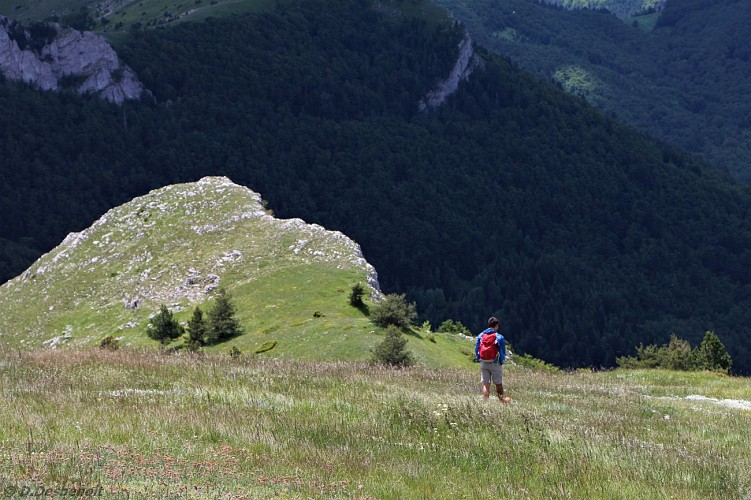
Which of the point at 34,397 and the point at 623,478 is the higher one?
the point at 623,478

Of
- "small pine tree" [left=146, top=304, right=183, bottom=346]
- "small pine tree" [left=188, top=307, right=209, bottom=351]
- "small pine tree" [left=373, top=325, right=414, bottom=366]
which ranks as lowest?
"small pine tree" [left=146, top=304, right=183, bottom=346]

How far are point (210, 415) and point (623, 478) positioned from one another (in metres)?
7.04

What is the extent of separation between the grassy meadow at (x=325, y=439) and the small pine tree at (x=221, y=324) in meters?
31.3

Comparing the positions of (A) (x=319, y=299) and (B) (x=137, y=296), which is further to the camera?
(B) (x=137, y=296)

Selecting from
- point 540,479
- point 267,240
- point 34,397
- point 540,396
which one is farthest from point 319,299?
point 540,479

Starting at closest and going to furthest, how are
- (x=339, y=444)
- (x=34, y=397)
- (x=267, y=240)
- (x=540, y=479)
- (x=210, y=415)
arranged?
(x=540, y=479), (x=339, y=444), (x=210, y=415), (x=34, y=397), (x=267, y=240)

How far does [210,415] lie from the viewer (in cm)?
1544

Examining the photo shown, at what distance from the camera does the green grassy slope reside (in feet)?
190

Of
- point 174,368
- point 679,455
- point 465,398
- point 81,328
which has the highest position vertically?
point 679,455

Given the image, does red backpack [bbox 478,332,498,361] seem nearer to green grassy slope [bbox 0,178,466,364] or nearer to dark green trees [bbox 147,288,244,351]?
green grassy slope [bbox 0,178,466,364]

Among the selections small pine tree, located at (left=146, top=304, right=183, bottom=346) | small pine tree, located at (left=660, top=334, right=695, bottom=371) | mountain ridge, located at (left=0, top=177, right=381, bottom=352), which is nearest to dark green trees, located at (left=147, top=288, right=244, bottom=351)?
small pine tree, located at (left=146, top=304, right=183, bottom=346)

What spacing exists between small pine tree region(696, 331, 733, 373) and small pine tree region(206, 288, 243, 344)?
2903 centimetres

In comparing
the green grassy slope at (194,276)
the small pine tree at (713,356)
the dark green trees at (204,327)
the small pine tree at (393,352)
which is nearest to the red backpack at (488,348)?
the small pine tree at (393,352)

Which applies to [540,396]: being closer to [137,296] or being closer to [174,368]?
[174,368]
